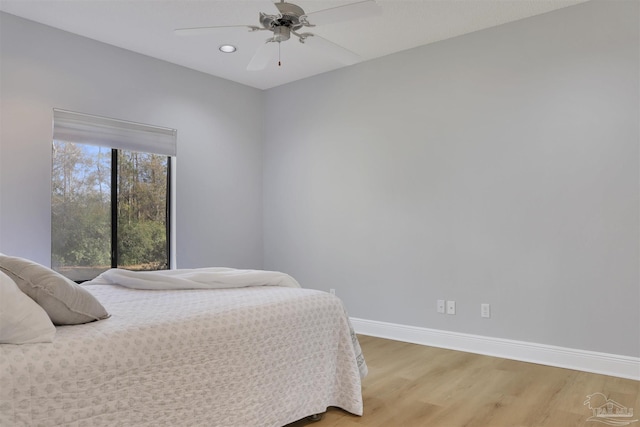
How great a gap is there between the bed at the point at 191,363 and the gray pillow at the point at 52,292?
5cm

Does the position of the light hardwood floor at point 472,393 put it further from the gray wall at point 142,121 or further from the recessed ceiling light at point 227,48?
the recessed ceiling light at point 227,48

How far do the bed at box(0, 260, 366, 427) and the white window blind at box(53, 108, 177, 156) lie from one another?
1683 mm

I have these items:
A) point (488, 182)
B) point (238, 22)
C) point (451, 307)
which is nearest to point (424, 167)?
point (488, 182)

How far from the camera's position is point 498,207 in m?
3.64

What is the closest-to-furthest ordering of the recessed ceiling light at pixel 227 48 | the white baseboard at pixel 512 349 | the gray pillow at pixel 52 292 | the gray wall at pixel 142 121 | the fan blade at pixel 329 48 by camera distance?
the gray pillow at pixel 52 292 < the fan blade at pixel 329 48 < the white baseboard at pixel 512 349 < the gray wall at pixel 142 121 < the recessed ceiling light at pixel 227 48

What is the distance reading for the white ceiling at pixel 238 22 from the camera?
10.8ft

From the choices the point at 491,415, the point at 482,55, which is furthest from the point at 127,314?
the point at 482,55

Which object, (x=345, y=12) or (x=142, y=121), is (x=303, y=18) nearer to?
(x=345, y=12)

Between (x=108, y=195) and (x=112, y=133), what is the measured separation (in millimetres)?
556

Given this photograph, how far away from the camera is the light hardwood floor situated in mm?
2412

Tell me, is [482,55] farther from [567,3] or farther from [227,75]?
[227,75]

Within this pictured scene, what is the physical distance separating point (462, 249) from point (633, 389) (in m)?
1.47

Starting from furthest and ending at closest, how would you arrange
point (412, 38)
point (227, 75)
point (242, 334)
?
point (227, 75), point (412, 38), point (242, 334)

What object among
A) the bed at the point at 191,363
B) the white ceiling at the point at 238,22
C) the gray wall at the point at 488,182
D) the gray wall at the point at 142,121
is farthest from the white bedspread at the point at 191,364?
the white ceiling at the point at 238,22
